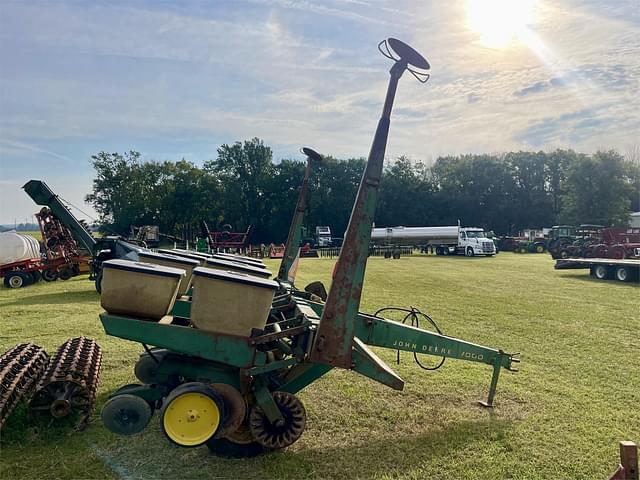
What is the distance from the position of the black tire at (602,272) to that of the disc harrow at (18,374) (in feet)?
56.7

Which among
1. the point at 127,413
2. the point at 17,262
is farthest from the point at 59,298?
the point at 127,413

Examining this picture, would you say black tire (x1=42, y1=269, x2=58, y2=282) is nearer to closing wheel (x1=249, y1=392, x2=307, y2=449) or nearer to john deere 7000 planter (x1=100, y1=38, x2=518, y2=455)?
john deere 7000 planter (x1=100, y1=38, x2=518, y2=455)

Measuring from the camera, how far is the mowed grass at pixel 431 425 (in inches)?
123

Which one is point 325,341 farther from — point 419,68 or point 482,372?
point 482,372

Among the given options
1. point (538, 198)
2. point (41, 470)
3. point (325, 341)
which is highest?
point (538, 198)

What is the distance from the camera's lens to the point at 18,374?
12.6ft

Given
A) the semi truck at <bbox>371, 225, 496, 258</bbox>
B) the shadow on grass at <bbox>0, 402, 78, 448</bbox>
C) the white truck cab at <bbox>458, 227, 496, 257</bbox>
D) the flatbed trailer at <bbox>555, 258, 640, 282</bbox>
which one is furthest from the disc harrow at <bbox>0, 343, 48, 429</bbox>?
the white truck cab at <bbox>458, 227, 496, 257</bbox>

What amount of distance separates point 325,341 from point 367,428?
124cm

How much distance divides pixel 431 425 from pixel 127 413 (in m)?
Answer: 2.50

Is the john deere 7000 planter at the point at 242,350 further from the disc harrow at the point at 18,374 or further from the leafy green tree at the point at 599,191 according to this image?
the leafy green tree at the point at 599,191

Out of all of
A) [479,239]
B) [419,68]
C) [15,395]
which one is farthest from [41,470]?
[479,239]

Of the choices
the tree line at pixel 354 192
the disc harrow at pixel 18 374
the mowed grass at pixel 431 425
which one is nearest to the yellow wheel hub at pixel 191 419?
the mowed grass at pixel 431 425

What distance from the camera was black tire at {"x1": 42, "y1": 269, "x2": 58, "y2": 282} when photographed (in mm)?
14367

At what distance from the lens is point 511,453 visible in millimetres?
3383
